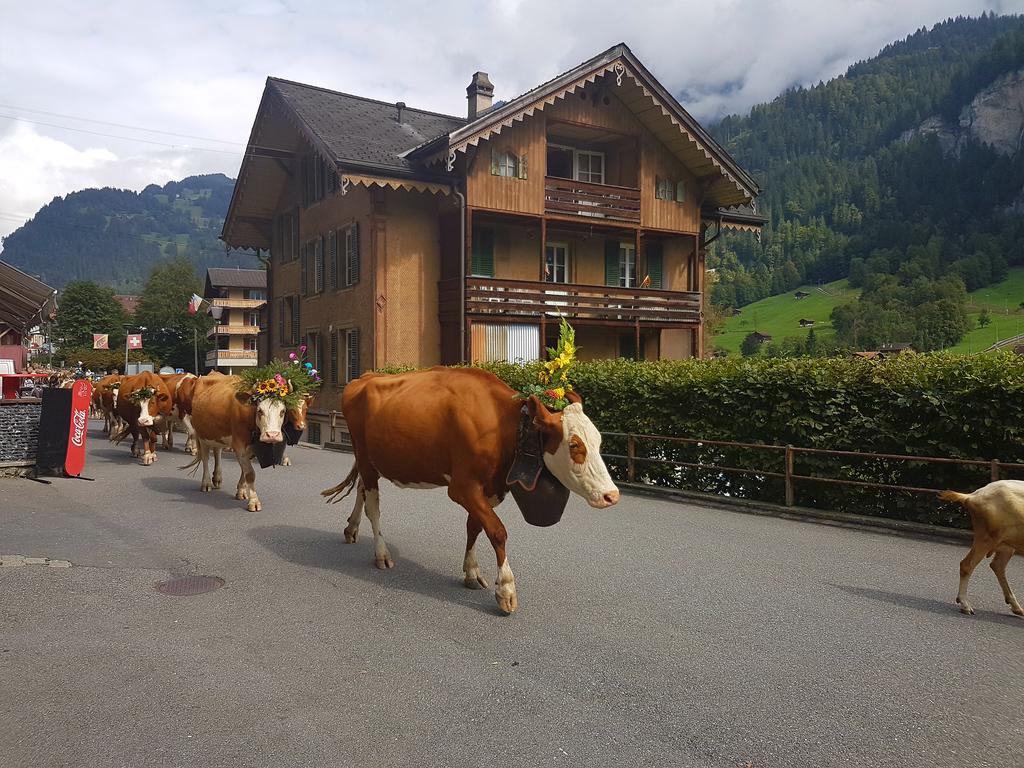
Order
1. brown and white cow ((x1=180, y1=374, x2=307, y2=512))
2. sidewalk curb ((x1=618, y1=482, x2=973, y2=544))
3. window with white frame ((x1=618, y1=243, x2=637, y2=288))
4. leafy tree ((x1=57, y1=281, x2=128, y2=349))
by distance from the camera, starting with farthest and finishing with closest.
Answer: leafy tree ((x1=57, y1=281, x2=128, y2=349))
window with white frame ((x1=618, y1=243, x2=637, y2=288))
brown and white cow ((x1=180, y1=374, x2=307, y2=512))
sidewalk curb ((x1=618, y1=482, x2=973, y2=544))

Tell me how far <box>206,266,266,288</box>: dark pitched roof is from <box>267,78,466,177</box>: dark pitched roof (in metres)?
58.7

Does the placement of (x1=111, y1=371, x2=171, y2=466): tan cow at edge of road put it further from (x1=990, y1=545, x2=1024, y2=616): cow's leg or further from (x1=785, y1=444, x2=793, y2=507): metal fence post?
(x1=990, y1=545, x2=1024, y2=616): cow's leg

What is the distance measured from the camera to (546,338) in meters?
24.7

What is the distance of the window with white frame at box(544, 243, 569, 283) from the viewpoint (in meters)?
25.8

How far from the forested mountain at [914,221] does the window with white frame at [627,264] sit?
3740 inches

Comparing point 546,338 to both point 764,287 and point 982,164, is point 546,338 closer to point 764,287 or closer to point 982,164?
point 764,287

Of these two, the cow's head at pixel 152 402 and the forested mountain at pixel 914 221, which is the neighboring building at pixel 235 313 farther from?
the forested mountain at pixel 914 221

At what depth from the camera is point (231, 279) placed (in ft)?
268

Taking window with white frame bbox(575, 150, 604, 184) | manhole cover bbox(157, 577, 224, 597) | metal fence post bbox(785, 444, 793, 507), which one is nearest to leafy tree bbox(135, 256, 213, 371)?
window with white frame bbox(575, 150, 604, 184)

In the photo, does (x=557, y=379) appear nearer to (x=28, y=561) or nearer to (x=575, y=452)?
(x=575, y=452)

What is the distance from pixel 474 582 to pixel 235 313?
79.5 meters

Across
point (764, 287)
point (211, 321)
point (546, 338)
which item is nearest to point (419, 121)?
point (546, 338)

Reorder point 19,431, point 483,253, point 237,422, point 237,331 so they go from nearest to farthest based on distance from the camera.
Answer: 1. point 237,422
2. point 19,431
3. point 483,253
4. point 237,331

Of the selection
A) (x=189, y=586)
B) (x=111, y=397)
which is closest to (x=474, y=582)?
(x=189, y=586)
